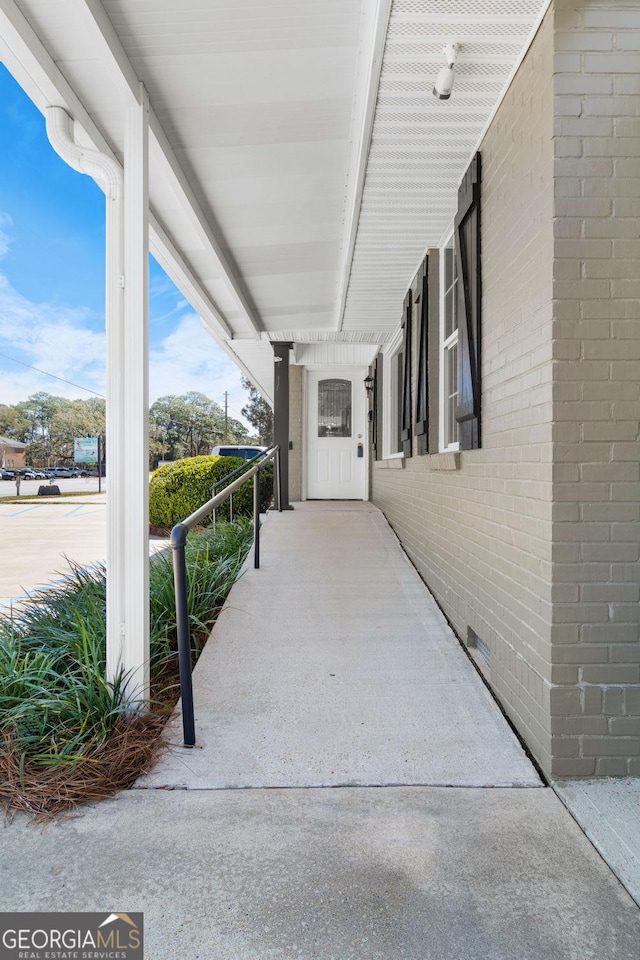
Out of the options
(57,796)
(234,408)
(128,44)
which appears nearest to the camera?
(57,796)

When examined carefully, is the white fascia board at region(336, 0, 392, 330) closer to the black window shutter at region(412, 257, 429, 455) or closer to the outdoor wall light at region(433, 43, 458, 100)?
the outdoor wall light at region(433, 43, 458, 100)

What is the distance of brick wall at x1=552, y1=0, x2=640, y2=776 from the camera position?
2.01 meters

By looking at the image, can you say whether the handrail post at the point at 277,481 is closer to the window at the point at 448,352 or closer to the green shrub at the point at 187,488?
the green shrub at the point at 187,488

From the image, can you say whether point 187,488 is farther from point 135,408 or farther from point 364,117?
point 364,117

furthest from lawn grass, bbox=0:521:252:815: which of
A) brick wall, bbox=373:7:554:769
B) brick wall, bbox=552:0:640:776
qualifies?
brick wall, bbox=552:0:640:776

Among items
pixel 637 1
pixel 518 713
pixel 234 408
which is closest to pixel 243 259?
pixel 637 1

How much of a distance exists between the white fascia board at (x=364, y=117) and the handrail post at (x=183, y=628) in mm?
1983

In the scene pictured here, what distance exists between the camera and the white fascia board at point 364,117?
7.02ft

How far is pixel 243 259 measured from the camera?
462 centimetres

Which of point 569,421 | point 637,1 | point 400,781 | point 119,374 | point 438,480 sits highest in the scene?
point 637,1

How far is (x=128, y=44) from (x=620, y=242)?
2.01m

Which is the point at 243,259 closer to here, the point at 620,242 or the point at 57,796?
the point at 620,242

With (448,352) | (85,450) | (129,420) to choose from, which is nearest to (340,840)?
(129,420)

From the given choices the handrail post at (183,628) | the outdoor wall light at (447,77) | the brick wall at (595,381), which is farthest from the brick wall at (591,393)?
the handrail post at (183,628)
